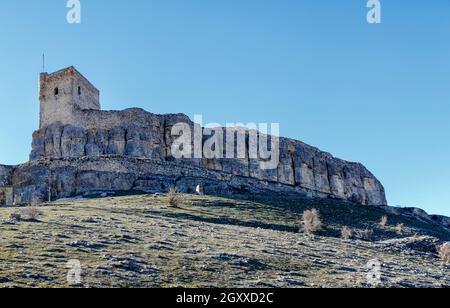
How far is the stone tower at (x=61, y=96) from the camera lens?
2056 inches

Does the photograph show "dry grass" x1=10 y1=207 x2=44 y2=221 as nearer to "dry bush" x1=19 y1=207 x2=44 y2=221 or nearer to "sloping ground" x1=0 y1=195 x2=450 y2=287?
"dry bush" x1=19 y1=207 x2=44 y2=221

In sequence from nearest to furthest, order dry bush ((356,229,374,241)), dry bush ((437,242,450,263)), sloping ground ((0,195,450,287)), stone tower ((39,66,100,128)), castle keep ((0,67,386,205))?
sloping ground ((0,195,450,287)), dry bush ((437,242,450,263)), dry bush ((356,229,374,241)), castle keep ((0,67,386,205)), stone tower ((39,66,100,128))

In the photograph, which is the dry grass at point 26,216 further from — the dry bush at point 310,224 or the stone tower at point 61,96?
the stone tower at point 61,96

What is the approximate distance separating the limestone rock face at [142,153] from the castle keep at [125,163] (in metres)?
0.07

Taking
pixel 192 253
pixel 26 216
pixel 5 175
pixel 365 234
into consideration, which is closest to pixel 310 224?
pixel 365 234

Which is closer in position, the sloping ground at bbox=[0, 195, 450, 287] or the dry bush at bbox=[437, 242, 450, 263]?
the sloping ground at bbox=[0, 195, 450, 287]

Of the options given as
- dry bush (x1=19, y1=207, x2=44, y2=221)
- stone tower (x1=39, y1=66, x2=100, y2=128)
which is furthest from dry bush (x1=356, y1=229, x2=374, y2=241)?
stone tower (x1=39, y1=66, x2=100, y2=128)

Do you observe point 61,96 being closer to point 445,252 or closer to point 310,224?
point 310,224

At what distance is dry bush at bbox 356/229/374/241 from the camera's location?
28.1 metres

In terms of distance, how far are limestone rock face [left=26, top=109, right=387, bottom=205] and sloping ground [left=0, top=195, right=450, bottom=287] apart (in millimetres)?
13145

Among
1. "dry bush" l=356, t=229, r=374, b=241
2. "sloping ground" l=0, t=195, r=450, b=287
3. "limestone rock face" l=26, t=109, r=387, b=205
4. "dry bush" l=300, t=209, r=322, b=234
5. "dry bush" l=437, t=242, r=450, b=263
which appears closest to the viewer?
"sloping ground" l=0, t=195, r=450, b=287

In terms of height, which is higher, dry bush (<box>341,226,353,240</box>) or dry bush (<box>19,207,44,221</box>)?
dry bush (<box>19,207,44,221</box>)

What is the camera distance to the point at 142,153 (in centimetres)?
5159
